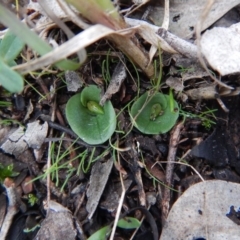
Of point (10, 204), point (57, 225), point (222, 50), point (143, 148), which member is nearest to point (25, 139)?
point (10, 204)

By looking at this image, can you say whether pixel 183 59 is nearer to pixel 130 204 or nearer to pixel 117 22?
pixel 117 22

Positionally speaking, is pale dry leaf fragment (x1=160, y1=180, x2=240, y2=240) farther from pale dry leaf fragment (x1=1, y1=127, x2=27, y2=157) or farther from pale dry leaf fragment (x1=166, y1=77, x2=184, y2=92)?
pale dry leaf fragment (x1=1, y1=127, x2=27, y2=157)

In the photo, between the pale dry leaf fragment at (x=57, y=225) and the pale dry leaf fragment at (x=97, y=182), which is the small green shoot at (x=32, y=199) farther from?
the pale dry leaf fragment at (x=97, y=182)

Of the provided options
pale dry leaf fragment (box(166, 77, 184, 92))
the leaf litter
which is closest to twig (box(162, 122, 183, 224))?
the leaf litter

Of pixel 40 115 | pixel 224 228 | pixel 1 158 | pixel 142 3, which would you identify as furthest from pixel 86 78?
pixel 224 228

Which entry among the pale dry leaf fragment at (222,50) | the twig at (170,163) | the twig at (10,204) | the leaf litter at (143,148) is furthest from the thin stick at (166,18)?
the twig at (10,204)

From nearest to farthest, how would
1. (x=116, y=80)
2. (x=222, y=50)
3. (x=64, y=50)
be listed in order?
(x=64, y=50) < (x=222, y=50) < (x=116, y=80)

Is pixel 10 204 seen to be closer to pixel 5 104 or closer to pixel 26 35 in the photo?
pixel 5 104
